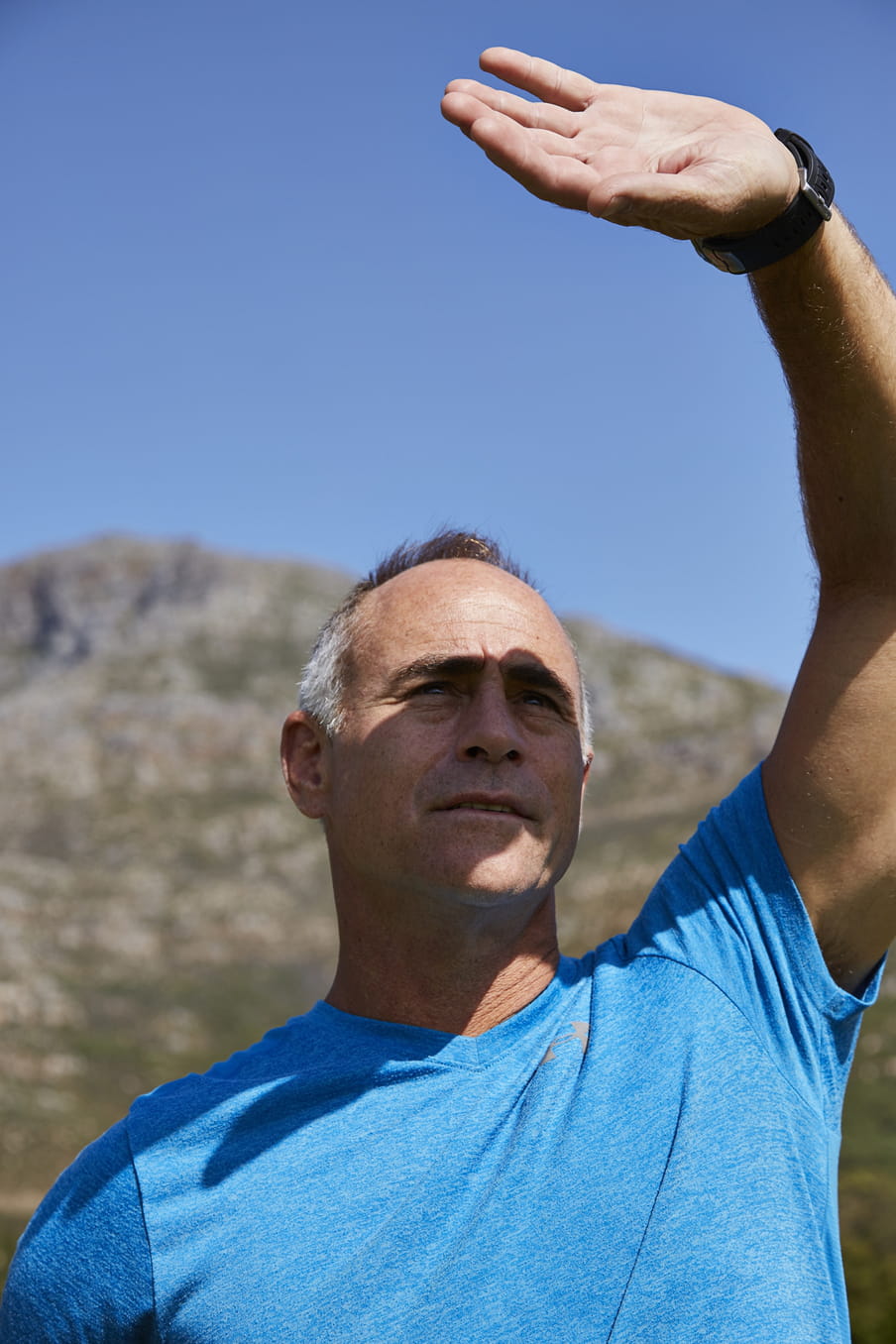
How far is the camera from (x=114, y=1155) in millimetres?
3408

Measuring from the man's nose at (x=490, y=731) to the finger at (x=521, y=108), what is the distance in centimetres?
166

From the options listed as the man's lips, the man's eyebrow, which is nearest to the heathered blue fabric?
the man's lips

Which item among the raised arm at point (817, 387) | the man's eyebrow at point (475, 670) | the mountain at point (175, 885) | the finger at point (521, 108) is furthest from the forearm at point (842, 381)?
the mountain at point (175, 885)

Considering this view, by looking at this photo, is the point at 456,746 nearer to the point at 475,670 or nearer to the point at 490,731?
the point at 490,731

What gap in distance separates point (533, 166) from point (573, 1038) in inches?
90.8

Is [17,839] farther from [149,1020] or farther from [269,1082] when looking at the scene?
[269,1082]

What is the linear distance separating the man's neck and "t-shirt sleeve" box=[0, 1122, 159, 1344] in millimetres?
875

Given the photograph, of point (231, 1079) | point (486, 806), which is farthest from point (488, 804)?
point (231, 1079)

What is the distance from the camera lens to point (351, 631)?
435 cm

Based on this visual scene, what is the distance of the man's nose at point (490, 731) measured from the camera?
3701mm

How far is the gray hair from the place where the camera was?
4.27m

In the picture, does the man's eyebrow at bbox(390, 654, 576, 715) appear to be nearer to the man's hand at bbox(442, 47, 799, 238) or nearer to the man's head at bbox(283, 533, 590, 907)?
the man's head at bbox(283, 533, 590, 907)

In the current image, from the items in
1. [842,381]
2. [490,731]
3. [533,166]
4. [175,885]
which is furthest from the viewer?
[175,885]

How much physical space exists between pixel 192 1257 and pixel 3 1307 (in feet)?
2.72
